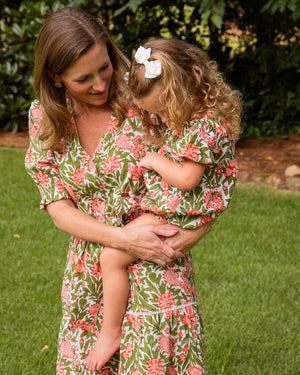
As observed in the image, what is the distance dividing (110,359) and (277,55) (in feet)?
21.4

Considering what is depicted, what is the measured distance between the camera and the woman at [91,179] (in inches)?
85.2

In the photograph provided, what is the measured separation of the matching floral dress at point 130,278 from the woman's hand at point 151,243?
0.07 m

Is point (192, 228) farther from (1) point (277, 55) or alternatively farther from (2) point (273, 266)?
(1) point (277, 55)

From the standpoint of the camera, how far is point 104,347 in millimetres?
2248

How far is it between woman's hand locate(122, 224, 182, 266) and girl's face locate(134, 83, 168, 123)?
1.35ft

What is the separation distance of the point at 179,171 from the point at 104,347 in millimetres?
773

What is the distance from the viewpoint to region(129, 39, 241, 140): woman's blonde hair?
6.68 ft

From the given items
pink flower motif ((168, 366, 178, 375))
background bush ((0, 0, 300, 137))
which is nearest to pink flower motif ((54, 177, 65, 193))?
pink flower motif ((168, 366, 178, 375))

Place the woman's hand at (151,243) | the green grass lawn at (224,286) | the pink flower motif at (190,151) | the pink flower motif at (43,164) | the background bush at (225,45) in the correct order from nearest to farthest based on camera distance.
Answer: the pink flower motif at (190,151)
the woman's hand at (151,243)
the pink flower motif at (43,164)
the green grass lawn at (224,286)
the background bush at (225,45)

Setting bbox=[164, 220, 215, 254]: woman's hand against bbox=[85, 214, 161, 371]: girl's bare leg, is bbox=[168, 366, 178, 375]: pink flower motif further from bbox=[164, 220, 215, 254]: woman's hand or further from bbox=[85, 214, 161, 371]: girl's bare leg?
bbox=[164, 220, 215, 254]: woman's hand

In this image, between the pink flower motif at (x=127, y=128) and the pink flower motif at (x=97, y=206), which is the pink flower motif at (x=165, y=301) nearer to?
the pink flower motif at (x=97, y=206)

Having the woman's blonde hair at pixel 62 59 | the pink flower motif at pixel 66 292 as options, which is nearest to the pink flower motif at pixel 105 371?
the pink flower motif at pixel 66 292

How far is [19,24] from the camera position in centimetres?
801

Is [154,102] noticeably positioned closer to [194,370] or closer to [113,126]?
[113,126]
